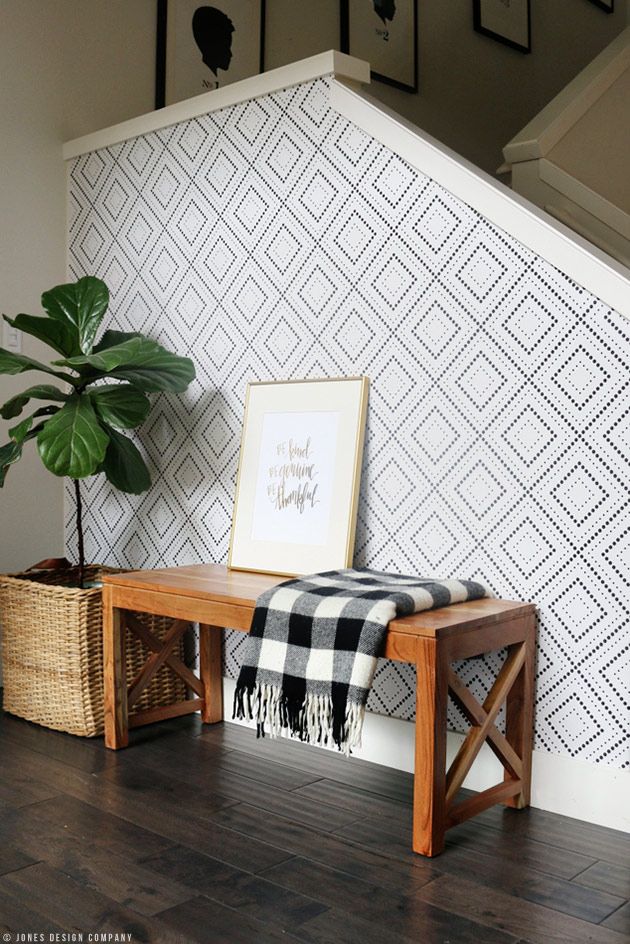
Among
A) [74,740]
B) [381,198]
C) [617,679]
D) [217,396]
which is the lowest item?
[74,740]

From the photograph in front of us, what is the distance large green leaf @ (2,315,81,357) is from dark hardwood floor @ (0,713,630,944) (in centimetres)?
114

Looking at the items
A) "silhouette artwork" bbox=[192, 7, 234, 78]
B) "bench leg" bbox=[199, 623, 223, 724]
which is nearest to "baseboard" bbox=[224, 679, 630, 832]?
"bench leg" bbox=[199, 623, 223, 724]

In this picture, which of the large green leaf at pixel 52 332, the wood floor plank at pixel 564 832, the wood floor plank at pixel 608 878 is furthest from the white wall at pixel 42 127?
the wood floor plank at pixel 608 878

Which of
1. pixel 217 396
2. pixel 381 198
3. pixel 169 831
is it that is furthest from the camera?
pixel 217 396

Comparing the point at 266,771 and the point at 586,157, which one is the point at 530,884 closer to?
the point at 266,771

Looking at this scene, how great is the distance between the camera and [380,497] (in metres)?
2.51

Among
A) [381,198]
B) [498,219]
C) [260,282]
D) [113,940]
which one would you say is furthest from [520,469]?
[113,940]

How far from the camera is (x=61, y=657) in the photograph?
8.91 ft

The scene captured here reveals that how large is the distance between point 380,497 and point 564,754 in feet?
2.56

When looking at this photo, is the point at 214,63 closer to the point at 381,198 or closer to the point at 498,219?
the point at 381,198

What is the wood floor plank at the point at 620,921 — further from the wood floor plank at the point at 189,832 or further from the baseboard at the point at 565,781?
the wood floor plank at the point at 189,832

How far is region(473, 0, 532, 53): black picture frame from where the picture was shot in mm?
4566

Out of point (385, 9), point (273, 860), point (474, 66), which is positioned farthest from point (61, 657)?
point (474, 66)

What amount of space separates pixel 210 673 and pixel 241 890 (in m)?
1.11
